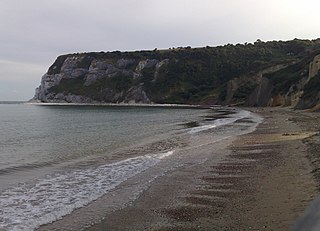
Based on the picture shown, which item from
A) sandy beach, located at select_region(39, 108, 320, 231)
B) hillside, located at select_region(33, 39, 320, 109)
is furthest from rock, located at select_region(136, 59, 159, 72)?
sandy beach, located at select_region(39, 108, 320, 231)

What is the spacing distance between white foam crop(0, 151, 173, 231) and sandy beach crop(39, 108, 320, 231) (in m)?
0.47

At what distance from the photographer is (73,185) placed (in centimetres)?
1203

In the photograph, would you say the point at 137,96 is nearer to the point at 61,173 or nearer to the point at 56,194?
the point at 61,173

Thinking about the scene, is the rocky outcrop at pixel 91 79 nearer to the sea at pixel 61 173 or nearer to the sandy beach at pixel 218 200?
the sea at pixel 61 173

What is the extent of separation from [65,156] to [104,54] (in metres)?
165

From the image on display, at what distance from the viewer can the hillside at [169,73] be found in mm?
126819

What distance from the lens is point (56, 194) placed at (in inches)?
425

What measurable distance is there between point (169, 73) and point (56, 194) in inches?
5586

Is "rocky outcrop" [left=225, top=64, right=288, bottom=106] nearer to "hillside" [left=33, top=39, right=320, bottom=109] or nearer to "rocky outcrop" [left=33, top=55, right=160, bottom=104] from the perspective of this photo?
"hillside" [left=33, top=39, right=320, bottom=109]

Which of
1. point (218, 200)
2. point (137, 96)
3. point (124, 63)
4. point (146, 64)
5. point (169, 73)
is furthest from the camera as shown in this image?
point (124, 63)

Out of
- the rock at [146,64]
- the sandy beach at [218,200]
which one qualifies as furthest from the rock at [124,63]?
the sandy beach at [218,200]

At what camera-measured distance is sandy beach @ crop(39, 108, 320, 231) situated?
7816 millimetres

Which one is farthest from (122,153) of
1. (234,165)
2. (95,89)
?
(95,89)

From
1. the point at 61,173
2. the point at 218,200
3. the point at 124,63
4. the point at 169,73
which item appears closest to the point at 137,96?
the point at 169,73
